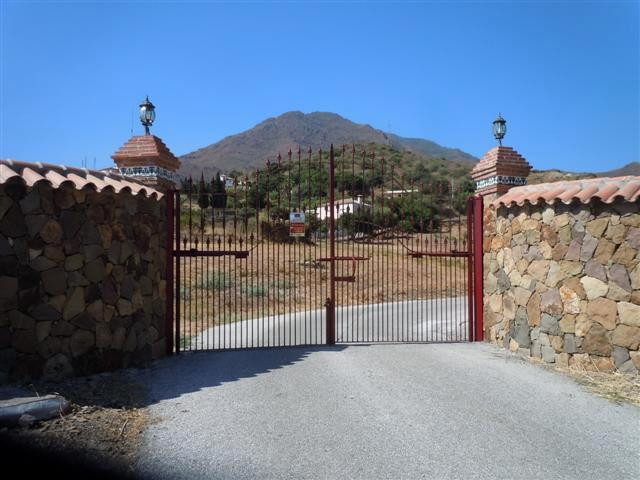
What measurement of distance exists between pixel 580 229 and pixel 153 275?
235 inches

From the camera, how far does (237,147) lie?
90.3m

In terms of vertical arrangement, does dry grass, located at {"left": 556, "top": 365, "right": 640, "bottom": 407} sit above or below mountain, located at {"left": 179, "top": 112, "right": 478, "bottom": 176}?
below

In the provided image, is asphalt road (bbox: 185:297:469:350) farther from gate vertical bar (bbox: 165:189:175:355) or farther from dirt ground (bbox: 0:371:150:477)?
dirt ground (bbox: 0:371:150:477)

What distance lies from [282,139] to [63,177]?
85.0 metres

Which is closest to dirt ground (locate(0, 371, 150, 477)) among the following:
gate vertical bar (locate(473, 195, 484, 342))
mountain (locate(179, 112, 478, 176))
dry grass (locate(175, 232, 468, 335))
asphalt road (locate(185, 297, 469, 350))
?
asphalt road (locate(185, 297, 469, 350))

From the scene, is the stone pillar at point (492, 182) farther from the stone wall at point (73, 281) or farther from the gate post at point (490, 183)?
the stone wall at point (73, 281)

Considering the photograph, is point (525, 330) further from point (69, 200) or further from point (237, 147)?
point (237, 147)

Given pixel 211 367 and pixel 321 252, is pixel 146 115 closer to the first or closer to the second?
pixel 211 367

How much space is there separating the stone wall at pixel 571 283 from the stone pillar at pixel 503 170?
41cm

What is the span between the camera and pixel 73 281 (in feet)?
19.4

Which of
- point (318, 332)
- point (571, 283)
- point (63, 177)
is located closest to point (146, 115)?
point (63, 177)

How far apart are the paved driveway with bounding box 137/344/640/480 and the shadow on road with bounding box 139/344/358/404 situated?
28 millimetres

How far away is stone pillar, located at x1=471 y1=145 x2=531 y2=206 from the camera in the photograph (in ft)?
27.5

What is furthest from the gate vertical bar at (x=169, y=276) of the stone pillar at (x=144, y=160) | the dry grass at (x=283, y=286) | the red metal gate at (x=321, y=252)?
the dry grass at (x=283, y=286)
